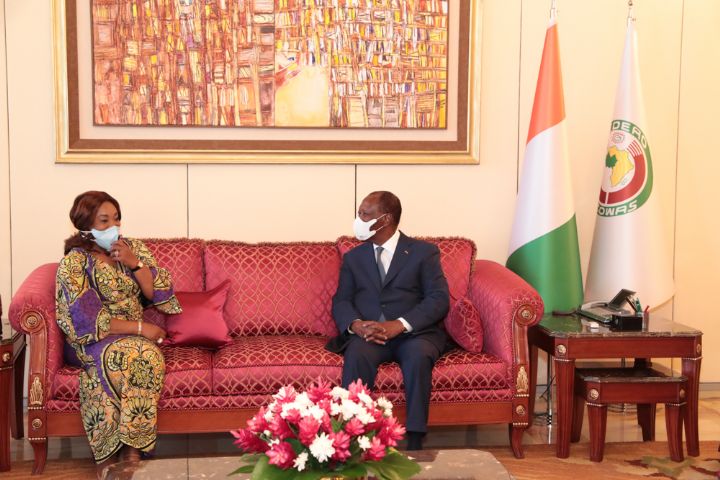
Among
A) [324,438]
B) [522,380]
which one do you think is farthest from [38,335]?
[522,380]

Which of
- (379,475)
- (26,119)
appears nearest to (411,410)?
(379,475)

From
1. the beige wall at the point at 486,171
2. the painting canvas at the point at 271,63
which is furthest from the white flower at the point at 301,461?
the painting canvas at the point at 271,63

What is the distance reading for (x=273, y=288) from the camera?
4844mm

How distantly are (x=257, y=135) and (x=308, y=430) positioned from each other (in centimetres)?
316

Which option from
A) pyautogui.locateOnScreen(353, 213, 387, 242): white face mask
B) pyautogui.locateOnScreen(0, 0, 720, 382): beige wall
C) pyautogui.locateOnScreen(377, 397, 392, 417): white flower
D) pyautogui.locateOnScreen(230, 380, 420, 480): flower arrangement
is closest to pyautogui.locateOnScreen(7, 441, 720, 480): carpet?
pyautogui.locateOnScreen(353, 213, 387, 242): white face mask

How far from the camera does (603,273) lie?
5.26 meters

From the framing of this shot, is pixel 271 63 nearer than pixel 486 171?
Yes

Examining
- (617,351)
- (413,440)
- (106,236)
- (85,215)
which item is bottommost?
(413,440)

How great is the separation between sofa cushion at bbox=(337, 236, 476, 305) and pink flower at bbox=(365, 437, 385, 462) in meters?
2.38

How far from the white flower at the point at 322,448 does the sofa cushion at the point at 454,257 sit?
2.49 m

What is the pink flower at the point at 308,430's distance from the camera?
95.9 inches

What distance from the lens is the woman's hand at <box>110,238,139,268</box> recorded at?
4.26 metres

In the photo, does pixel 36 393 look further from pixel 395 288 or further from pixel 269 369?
pixel 395 288

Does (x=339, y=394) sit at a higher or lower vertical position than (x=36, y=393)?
higher
